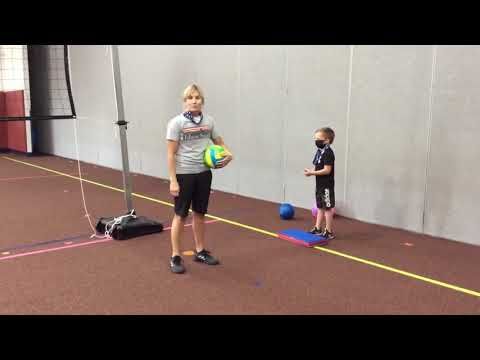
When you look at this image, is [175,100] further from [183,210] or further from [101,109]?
[183,210]

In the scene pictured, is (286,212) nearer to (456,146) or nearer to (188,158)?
(456,146)

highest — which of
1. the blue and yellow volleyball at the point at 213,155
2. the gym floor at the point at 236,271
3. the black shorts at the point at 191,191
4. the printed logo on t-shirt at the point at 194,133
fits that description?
the printed logo on t-shirt at the point at 194,133

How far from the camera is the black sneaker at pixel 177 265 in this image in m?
3.39

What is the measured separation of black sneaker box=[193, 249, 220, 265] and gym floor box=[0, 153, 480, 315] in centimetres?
7

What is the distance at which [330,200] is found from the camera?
4258 millimetres

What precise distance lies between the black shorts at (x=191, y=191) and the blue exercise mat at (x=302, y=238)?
113 centimetres

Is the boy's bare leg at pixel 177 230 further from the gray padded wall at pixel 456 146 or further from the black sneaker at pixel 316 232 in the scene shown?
the gray padded wall at pixel 456 146

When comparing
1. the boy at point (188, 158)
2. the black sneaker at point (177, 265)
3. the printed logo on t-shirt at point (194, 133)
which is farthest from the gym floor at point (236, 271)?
the printed logo on t-shirt at point (194, 133)

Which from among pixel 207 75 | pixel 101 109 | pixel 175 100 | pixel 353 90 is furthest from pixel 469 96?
pixel 101 109

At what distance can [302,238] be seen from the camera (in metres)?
4.18

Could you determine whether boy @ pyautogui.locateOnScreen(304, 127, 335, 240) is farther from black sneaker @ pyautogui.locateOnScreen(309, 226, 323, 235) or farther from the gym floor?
the gym floor

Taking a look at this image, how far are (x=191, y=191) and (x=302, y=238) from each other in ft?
4.33

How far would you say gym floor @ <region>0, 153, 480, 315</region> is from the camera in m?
2.85

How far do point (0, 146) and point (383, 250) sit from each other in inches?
426
